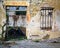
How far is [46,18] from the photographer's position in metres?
12.1

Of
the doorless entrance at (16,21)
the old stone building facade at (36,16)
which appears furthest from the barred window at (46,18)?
the doorless entrance at (16,21)

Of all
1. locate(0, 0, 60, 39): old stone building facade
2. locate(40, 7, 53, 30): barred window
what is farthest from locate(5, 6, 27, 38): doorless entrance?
locate(40, 7, 53, 30): barred window

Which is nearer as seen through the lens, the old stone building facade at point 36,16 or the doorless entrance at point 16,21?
the old stone building facade at point 36,16

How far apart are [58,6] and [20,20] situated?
2.12 metres

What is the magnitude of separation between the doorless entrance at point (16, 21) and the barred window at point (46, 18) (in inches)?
35.5

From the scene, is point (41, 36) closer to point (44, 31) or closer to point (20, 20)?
point (44, 31)

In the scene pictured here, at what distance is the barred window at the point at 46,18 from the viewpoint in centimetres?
1197

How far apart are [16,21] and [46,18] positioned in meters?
1.59

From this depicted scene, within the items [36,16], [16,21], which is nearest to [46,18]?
[36,16]

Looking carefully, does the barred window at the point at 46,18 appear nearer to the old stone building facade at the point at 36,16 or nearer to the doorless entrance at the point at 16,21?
the old stone building facade at the point at 36,16

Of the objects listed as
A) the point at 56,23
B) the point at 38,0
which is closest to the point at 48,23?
the point at 56,23

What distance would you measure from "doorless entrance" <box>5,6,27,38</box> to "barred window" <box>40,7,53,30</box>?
0.90m

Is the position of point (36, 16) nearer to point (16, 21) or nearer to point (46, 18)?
point (46, 18)

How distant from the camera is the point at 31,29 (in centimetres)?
1193
